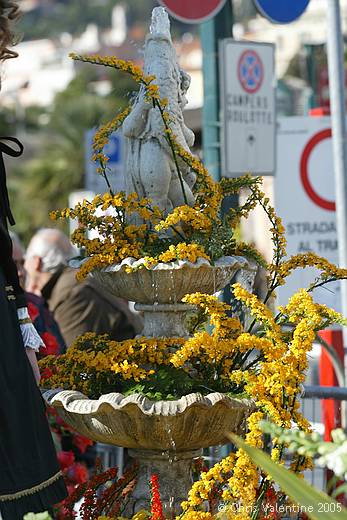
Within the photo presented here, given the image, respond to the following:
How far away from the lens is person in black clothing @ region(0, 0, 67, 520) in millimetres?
3479

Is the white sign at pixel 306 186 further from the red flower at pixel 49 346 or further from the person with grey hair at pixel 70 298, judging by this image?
the red flower at pixel 49 346

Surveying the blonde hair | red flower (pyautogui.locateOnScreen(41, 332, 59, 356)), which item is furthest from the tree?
the blonde hair

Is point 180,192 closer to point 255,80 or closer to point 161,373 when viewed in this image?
point 161,373

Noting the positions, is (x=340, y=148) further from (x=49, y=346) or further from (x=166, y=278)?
(x=166, y=278)

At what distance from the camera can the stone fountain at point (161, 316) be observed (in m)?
3.65

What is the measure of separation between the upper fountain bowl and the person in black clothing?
37 centimetres

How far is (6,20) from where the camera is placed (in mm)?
3643

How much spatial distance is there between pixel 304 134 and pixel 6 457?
492 centimetres

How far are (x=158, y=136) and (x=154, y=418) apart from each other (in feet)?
3.37

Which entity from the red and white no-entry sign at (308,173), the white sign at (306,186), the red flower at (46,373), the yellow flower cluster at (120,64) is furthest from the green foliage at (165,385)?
the red and white no-entry sign at (308,173)

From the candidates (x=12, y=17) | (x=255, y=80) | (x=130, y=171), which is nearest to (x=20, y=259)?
(x=255, y=80)

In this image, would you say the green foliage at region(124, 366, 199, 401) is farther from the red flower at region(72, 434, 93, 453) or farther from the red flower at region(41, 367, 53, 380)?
the red flower at region(72, 434, 93, 453)

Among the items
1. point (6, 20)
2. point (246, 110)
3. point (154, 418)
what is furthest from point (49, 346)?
point (246, 110)

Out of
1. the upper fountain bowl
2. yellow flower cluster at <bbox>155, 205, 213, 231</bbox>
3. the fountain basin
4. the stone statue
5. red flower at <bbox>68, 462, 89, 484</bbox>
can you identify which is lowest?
red flower at <bbox>68, 462, 89, 484</bbox>
